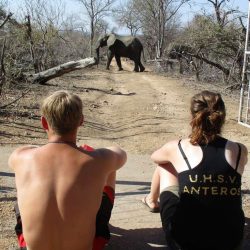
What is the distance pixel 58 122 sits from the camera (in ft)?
7.66

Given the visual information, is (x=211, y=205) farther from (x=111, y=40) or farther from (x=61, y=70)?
(x=111, y=40)

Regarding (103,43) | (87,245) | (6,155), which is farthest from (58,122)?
(103,43)

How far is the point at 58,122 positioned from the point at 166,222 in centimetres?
95

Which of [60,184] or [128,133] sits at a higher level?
[60,184]

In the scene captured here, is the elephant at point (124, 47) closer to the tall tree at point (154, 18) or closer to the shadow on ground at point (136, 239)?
the tall tree at point (154, 18)

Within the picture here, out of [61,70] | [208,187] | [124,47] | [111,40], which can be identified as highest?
[111,40]

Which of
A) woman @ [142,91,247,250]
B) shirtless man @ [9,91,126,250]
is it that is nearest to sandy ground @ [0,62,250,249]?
woman @ [142,91,247,250]

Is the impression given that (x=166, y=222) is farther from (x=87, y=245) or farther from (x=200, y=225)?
(x=87, y=245)

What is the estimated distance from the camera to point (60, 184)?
226 centimetres

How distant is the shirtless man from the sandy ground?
2.95 ft

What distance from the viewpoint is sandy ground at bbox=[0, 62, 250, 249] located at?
349 cm

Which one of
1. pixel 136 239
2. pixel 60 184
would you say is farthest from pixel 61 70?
pixel 60 184

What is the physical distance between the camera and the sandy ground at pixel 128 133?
349cm

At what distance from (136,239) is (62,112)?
1387 mm
